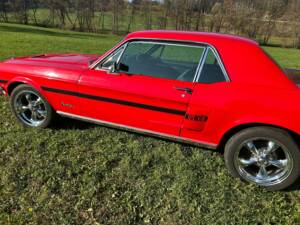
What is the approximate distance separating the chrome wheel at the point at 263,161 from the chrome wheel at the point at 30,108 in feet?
9.36

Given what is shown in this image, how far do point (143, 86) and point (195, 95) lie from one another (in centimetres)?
66

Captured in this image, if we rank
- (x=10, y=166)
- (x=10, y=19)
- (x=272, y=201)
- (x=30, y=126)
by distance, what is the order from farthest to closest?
1. (x=10, y=19)
2. (x=30, y=126)
3. (x=10, y=166)
4. (x=272, y=201)

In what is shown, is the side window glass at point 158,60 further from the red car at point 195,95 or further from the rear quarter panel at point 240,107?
the rear quarter panel at point 240,107

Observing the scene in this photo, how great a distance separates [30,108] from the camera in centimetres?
449

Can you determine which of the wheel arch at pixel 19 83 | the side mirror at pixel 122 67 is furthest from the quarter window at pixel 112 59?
the wheel arch at pixel 19 83

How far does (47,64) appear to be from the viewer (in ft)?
14.1

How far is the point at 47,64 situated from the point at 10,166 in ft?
5.04

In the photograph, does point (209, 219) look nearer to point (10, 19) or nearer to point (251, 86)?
point (251, 86)

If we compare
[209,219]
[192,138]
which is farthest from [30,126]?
[209,219]

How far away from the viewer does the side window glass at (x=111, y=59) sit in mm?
3834

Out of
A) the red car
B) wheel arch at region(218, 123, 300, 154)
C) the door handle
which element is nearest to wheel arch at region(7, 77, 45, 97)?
the red car

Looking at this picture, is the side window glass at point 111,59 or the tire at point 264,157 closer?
the tire at point 264,157

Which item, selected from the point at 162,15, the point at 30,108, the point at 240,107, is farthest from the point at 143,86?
the point at 162,15

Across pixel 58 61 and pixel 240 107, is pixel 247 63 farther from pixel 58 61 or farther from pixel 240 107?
pixel 58 61
